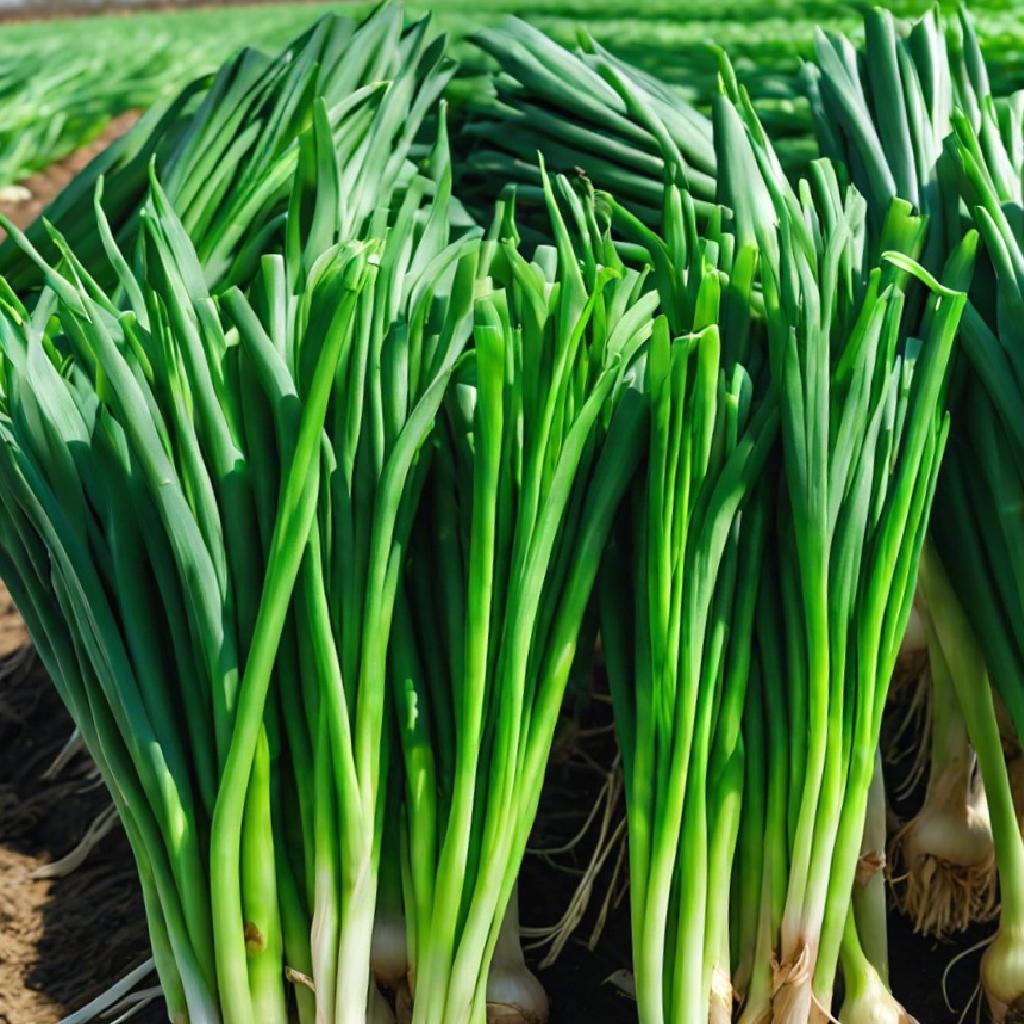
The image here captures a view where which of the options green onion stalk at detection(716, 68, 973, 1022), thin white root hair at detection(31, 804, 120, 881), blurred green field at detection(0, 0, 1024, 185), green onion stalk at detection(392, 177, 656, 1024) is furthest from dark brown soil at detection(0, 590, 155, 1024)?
blurred green field at detection(0, 0, 1024, 185)

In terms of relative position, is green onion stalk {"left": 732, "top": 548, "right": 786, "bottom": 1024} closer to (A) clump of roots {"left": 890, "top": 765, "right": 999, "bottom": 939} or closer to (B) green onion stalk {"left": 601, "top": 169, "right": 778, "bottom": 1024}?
(B) green onion stalk {"left": 601, "top": 169, "right": 778, "bottom": 1024}

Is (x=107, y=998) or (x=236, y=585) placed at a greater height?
(x=236, y=585)

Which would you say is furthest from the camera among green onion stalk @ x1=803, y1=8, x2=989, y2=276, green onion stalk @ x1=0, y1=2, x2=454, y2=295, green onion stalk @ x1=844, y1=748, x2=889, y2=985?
green onion stalk @ x1=0, y1=2, x2=454, y2=295

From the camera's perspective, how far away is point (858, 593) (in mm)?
1194

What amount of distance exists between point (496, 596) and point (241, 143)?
91 centimetres

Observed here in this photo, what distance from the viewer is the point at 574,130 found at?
184cm

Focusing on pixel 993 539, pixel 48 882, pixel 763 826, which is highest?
pixel 993 539

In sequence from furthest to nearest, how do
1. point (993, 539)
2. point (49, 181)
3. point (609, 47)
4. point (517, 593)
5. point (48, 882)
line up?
point (49, 181) < point (609, 47) < point (48, 882) < point (993, 539) < point (517, 593)

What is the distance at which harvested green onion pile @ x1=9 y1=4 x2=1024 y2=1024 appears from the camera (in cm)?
112

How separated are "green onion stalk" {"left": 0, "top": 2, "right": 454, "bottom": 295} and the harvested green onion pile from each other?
26cm

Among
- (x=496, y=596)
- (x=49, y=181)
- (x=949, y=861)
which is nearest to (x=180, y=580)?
(x=496, y=596)

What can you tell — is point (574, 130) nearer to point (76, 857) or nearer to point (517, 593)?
point (517, 593)

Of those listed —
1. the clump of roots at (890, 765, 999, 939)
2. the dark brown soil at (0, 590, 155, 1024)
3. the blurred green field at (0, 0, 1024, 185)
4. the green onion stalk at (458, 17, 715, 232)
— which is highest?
the green onion stalk at (458, 17, 715, 232)

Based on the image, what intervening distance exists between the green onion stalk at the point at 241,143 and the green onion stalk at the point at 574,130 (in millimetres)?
115
